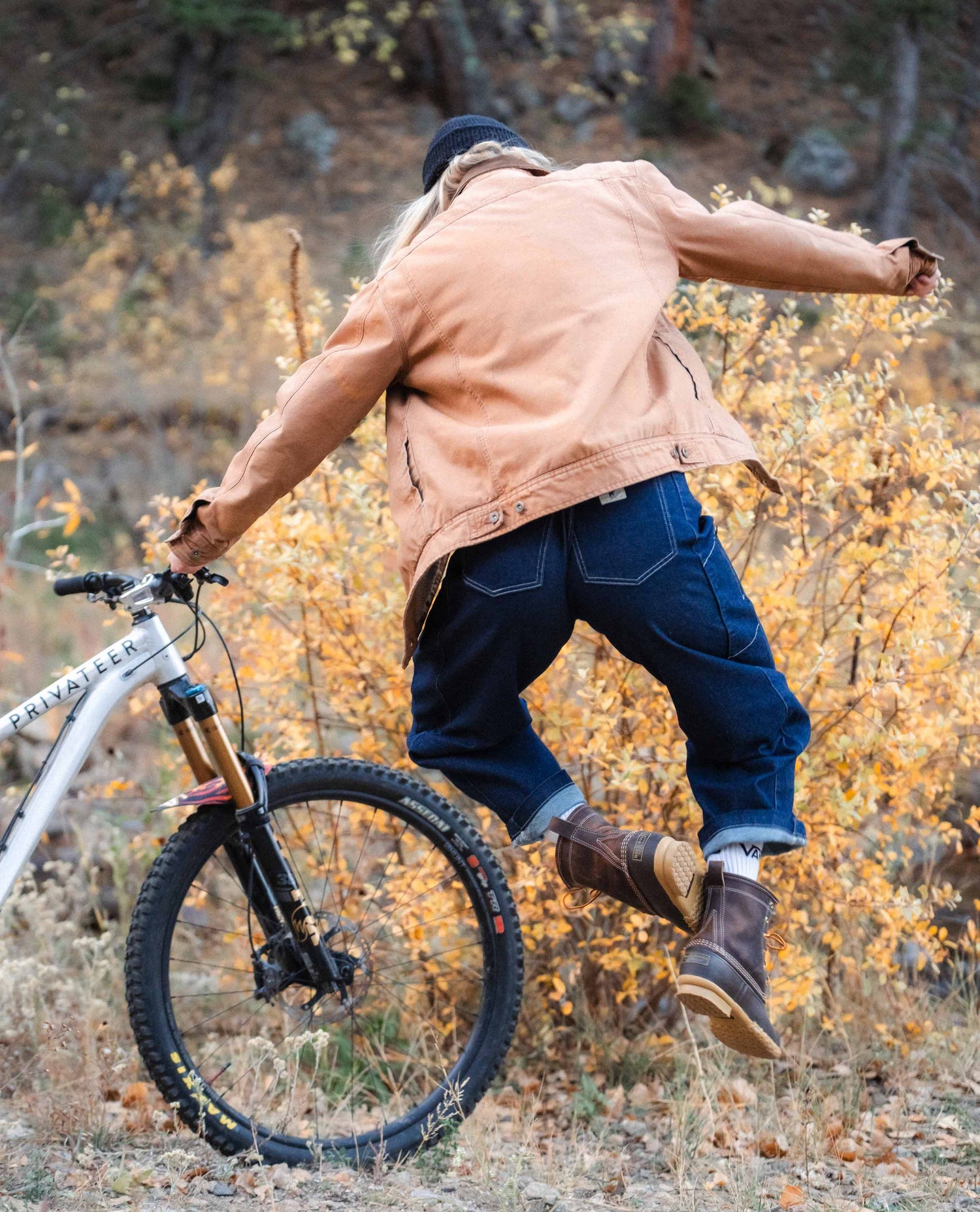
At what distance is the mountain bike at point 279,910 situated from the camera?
8.33ft

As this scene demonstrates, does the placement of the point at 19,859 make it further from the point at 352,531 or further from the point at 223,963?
the point at 223,963

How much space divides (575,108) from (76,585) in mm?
16424

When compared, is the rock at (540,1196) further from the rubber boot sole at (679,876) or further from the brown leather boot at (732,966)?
the rubber boot sole at (679,876)

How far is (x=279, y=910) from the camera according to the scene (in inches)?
105

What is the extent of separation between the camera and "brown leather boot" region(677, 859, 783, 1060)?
2176 mm

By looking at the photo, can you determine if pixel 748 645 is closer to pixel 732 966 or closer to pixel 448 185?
pixel 732 966

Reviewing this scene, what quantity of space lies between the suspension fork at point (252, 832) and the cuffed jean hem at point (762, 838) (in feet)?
3.07

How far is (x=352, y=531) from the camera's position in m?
3.39

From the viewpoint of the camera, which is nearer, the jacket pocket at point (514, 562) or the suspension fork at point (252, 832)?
the jacket pocket at point (514, 562)

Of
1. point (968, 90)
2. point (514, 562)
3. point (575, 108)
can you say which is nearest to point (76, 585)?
point (514, 562)

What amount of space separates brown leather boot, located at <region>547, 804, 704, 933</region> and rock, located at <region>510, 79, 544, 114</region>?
1638 cm

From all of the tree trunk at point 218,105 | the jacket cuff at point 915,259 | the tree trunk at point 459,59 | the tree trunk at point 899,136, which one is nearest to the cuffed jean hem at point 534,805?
the jacket cuff at point 915,259

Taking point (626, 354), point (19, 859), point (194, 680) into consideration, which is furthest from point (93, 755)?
point (626, 354)

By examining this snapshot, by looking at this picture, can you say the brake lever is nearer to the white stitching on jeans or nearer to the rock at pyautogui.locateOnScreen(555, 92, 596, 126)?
the white stitching on jeans
